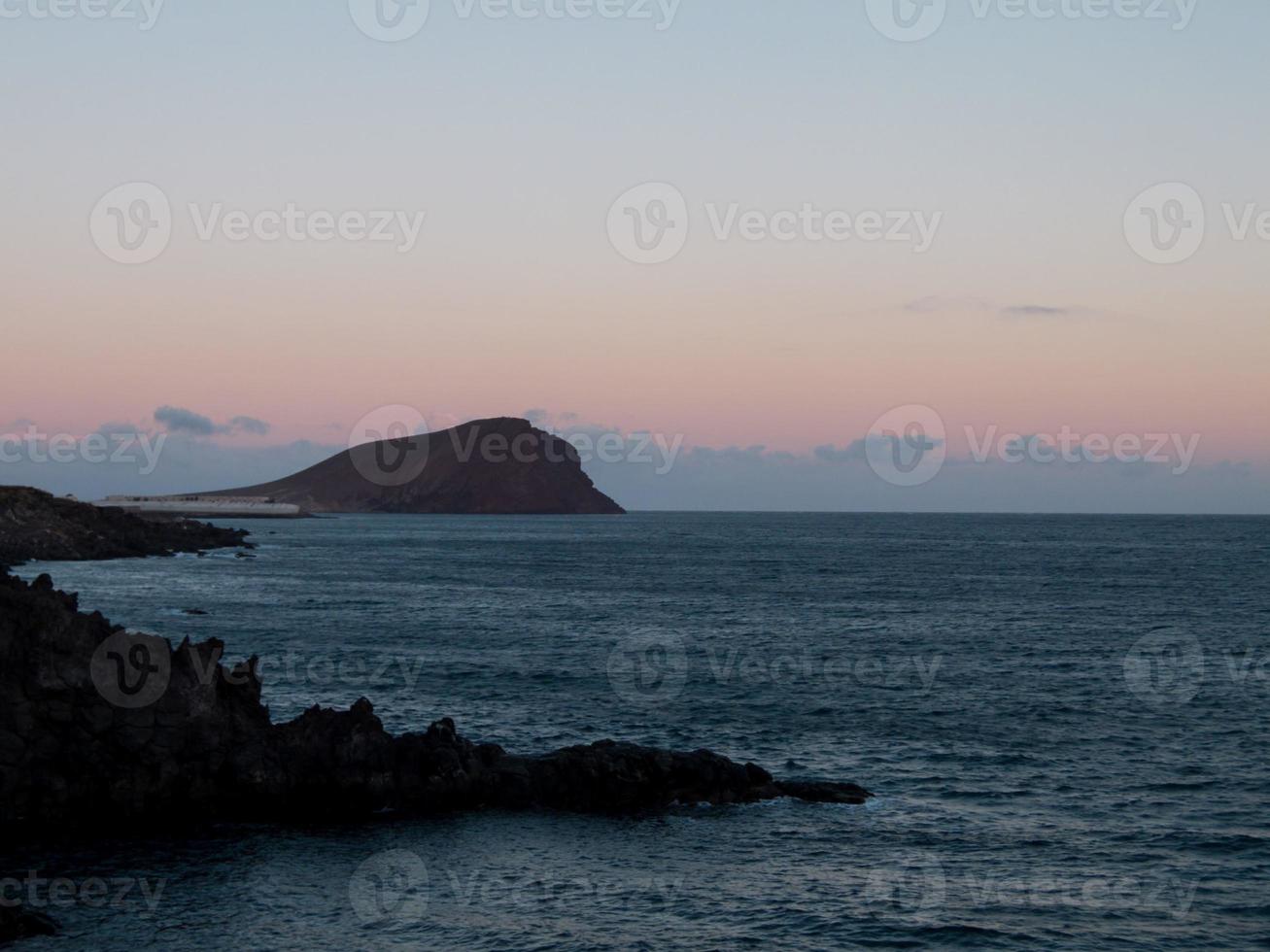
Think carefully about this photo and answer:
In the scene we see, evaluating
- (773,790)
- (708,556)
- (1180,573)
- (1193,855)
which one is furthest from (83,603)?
(1180,573)

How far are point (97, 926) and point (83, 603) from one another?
63.1 m

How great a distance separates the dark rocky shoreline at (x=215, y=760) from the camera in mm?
32062

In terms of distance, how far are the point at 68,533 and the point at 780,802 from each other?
126 m

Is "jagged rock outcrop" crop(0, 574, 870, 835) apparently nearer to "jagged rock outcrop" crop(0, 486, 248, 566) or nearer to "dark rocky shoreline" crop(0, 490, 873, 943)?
"dark rocky shoreline" crop(0, 490, 873, 943)

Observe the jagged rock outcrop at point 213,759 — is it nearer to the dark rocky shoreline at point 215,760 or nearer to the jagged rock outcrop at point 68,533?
the dark rocky shoreline at point 215,760

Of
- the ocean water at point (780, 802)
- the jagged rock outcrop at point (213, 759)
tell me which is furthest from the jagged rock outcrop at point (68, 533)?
the jagged rock outcrop at point (213, 759)

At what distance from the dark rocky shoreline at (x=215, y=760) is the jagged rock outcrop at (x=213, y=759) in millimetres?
40

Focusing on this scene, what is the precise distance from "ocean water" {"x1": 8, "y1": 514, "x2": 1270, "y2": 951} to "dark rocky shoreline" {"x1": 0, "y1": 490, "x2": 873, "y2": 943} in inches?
50.0

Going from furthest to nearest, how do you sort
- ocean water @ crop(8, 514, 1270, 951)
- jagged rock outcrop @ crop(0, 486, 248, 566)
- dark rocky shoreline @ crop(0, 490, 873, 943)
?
1. jagged rock outcrop @ crop(0, 486, 248, 566)
2. dark rocky shoreline @ crop(0, 490, 873, 943)
3. ocean water @ crop(8, 514, 1270, 951)

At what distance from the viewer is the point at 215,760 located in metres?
33.5

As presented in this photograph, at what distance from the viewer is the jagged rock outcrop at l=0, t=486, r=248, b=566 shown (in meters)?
130

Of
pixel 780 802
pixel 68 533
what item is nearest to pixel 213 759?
pixel 780 802

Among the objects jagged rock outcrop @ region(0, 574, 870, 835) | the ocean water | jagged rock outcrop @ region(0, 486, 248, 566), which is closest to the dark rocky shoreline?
jagged rock outcrop @ region(0, 574, 870, 835)

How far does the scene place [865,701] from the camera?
50188mm
